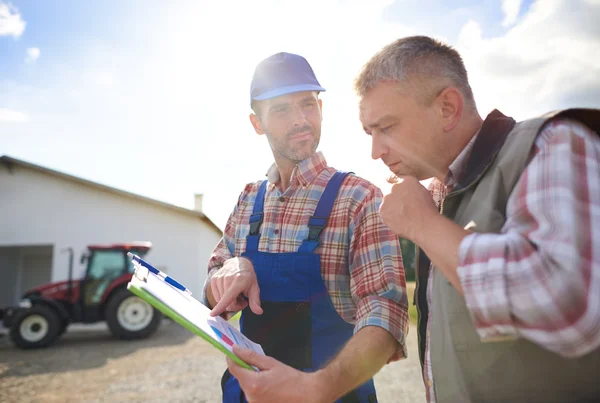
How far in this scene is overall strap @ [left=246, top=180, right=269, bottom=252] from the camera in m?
1.75

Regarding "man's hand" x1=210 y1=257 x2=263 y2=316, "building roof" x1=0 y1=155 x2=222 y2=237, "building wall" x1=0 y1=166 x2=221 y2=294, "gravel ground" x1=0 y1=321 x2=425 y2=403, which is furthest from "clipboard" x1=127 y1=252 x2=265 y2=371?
"building roof" x1=0 y1=155 x2=222 y2=237

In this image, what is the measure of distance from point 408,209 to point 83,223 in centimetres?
1567

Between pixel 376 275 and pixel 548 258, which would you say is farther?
pixel 376 275

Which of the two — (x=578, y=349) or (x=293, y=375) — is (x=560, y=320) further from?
(x=293, y=375)

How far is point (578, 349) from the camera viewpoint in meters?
0.76

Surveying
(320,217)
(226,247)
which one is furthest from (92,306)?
(320,217)

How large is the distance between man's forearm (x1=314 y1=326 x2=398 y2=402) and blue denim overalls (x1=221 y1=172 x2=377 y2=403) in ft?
0.69

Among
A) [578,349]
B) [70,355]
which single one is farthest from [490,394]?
[70,355]

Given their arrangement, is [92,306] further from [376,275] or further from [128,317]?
[376,275]

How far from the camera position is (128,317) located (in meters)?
9.37

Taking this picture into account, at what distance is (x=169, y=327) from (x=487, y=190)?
12.5 m

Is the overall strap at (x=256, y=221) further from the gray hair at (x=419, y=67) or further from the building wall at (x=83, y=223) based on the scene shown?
the building wall at (x=83, y=223)

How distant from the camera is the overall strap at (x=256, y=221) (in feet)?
5.73

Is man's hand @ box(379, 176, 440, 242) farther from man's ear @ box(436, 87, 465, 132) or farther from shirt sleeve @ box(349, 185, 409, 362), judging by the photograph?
shirt sleeve @ box(349, 185, 409, 362)
